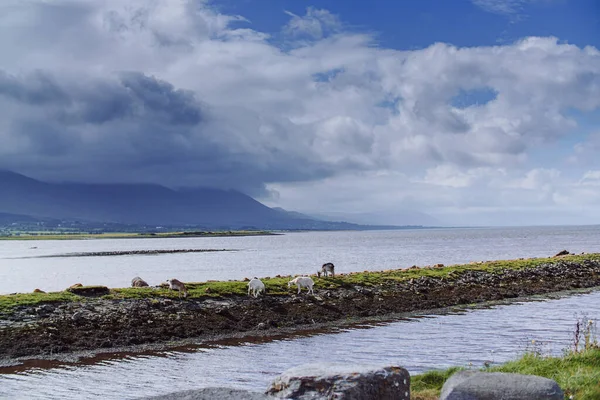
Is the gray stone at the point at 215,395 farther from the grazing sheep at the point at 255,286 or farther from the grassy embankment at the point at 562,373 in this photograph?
the grazing sheep at the point at 255,286

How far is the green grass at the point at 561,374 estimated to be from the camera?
13.8 metres

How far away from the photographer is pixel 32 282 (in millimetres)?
73125

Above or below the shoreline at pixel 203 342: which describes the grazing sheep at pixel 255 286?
above

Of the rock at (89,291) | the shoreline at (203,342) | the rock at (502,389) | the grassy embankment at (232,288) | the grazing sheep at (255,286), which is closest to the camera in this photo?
the rock at (502,389)

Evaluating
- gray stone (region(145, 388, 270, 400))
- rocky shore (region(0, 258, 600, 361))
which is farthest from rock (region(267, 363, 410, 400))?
rocky shore (region(0, 258, 600, 361))

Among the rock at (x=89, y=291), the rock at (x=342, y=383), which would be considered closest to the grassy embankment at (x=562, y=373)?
the rock at (x=342, y=383)

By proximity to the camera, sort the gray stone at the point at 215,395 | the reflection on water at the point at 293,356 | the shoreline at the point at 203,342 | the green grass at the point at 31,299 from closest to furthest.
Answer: the gray stone at the point at 215,395 < the reflection on water at the point at 293,356 < the shoreline at the point at 203,342 < the green grass at the point at 31,299

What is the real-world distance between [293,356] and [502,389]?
606 inches

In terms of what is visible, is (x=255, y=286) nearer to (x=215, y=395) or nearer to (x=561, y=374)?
(x=561, y=374)

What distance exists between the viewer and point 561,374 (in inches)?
608

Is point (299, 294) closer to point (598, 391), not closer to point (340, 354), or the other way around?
point (340, 354)

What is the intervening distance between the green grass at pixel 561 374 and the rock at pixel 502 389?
1762 millimetres

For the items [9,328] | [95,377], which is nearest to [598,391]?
[95,377]

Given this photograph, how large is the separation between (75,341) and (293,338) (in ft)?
35.5
